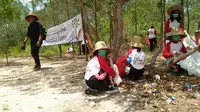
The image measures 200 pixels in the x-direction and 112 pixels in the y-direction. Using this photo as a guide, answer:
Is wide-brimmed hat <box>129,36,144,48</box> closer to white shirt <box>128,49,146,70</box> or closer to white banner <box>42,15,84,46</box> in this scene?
white shirt <box>128,49,146,70</box>

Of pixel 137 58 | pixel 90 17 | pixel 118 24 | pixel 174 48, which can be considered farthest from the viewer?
pixel 90 17

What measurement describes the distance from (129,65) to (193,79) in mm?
1387

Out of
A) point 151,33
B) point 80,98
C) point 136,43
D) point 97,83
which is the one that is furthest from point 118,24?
point 151,33

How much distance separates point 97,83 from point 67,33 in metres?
5.62

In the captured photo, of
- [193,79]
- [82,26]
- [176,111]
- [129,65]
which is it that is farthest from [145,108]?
[82,26]

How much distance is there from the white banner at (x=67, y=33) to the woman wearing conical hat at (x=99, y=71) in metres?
4.39

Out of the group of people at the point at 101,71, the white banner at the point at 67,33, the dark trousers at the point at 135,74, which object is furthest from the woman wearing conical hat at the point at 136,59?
the white banner at the point at 67,33

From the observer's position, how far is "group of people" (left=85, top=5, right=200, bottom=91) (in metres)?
4.50

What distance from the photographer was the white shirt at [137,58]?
5.09 m

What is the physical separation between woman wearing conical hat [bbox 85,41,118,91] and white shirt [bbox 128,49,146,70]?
2.29 ft

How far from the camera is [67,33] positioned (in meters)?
9.80

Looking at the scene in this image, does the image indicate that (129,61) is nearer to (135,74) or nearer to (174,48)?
(135,74)

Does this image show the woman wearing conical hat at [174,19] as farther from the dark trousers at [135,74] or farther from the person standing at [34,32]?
the person standing at [34,32]

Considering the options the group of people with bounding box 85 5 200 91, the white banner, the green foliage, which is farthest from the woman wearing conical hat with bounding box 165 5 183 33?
the green foliage
